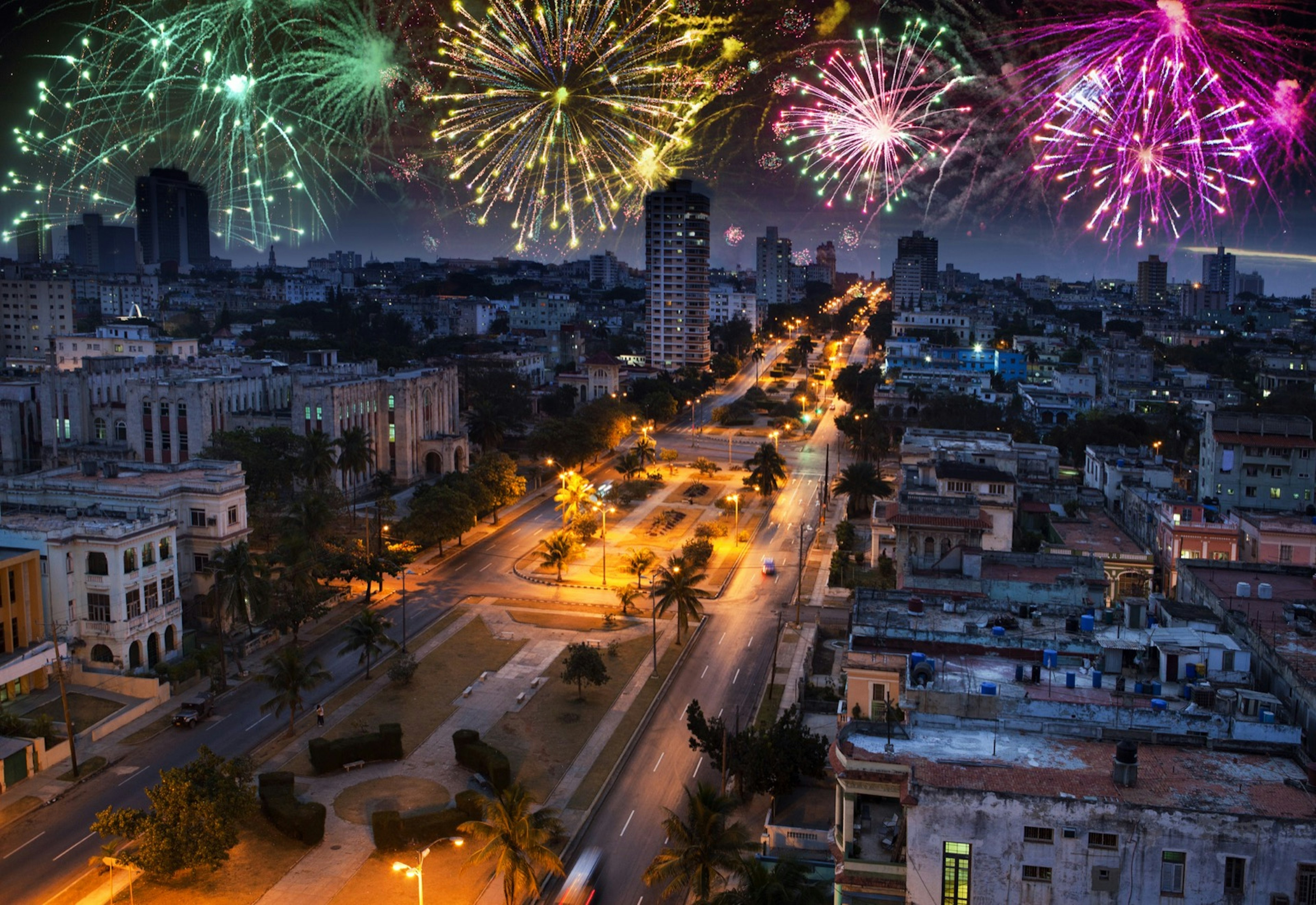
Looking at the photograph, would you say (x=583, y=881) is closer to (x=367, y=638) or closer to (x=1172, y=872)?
(x=1172, y=872)

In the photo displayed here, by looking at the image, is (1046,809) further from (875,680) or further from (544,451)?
(544,451)

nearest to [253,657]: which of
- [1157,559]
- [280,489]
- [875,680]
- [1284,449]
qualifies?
[280,489]

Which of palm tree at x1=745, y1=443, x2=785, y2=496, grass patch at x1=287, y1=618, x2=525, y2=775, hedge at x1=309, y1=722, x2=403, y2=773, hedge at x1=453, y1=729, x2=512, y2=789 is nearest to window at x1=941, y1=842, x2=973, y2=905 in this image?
hedge at x1=453, y1=729, x2=512, y2=789

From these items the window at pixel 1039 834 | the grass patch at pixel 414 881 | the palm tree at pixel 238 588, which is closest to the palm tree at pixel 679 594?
the palm tree at pixel 238 588

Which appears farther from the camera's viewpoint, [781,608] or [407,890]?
[781,608]

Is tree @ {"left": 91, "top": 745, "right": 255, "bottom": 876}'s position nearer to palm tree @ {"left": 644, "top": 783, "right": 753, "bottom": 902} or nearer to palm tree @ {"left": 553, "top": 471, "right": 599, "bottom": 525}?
palm tree @ {"left": 644, "top": 783, "right": 753, "bottom": 902}
